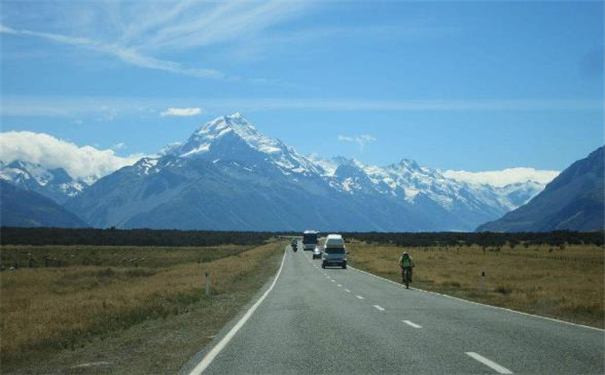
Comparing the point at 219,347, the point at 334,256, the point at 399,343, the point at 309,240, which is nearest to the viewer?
the point at 219,347

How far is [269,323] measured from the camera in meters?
17.0

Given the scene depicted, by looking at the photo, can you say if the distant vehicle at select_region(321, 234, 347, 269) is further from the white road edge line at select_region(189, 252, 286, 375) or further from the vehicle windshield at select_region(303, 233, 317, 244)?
the vehicle windshield at select_region(303, 233, 317, 244)

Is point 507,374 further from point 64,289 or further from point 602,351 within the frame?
point 64,289

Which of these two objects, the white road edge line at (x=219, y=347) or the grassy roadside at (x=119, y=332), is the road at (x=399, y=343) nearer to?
the white road edge line at (x=219, y=347)

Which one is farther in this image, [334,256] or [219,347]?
[334,256]

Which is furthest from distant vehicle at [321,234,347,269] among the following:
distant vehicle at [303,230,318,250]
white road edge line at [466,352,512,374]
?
distant vehicle at [303,230,318,250]

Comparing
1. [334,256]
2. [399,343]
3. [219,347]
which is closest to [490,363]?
[399,343]

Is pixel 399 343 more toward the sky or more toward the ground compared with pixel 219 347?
more toward the sky

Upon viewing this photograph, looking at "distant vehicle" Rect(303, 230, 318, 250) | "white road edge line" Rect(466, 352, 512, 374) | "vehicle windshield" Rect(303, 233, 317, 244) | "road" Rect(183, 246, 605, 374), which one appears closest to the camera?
"white road edge line" Rect(466, 352, 512, 374)

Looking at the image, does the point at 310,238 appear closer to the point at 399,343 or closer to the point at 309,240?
the point at 309,240

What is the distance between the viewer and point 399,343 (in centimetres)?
1311

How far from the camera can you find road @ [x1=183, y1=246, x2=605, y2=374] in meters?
10.6

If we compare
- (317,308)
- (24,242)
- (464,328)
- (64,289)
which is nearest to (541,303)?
(317,308)

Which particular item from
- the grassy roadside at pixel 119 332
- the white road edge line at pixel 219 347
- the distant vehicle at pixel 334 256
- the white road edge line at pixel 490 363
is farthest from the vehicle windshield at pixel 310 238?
the white road edge line at pixel 490 363
